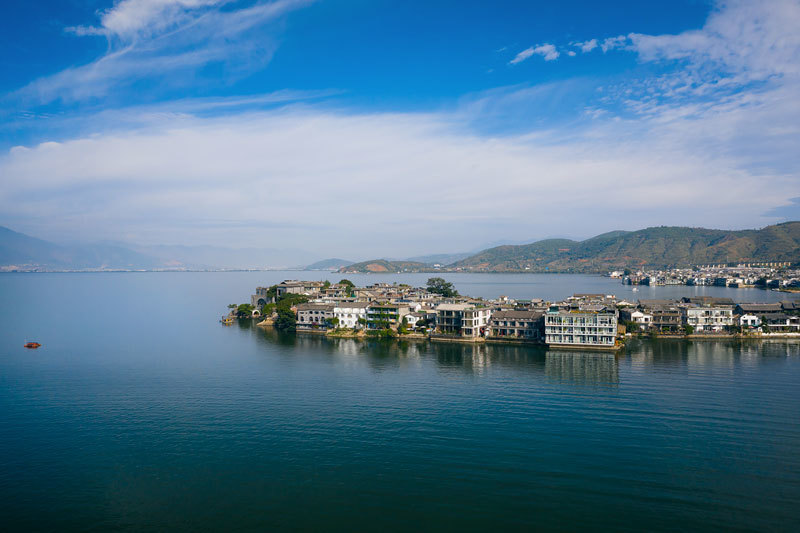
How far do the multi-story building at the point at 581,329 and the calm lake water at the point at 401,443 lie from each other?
2.20 meters

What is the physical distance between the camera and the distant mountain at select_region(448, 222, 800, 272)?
126m

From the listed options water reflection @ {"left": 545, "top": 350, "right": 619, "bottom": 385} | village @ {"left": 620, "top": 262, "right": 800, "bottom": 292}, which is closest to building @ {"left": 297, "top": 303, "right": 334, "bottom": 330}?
water reflection @ {"left": 545, "top": 350, "right": 619, "bottom": 385}

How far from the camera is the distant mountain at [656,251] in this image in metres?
126

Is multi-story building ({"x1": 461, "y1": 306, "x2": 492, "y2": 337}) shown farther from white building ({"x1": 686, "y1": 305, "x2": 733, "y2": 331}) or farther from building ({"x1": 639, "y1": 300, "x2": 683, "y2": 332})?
white building ({"x1": 686, "y1": 305, "x2": 733, "y2": 331})

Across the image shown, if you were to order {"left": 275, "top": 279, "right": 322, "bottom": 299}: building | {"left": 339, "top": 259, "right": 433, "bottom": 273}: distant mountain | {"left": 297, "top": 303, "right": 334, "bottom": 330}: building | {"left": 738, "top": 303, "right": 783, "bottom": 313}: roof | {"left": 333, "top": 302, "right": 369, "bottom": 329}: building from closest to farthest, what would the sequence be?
{"left": 738, "top": 303, "right": 783, "bottom": 313}: roof → {"left": 333, "top": 302, "right": 369, "bottom": 329}: building → {"left": 297, "top": 303, "right": 334, "bottom": 330}: building → {"left": 275, "top": 279, "right": 322, "bottom": 299}: building → {"left": 339, "top": 259, "right": 433, "bottom": 273}: distant mountain

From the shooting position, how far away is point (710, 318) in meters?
29.5

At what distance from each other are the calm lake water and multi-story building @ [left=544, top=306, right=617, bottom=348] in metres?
2.20

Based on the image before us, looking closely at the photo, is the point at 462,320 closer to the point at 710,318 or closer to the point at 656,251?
the point at 710,318

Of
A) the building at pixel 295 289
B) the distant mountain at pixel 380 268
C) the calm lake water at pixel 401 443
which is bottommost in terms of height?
the calm lake water at pixel 401 443

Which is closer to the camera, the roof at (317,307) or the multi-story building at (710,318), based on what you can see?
the multi-story building at (710,318)

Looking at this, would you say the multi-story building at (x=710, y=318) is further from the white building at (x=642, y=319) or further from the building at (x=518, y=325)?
the building at (x=518, y=325)

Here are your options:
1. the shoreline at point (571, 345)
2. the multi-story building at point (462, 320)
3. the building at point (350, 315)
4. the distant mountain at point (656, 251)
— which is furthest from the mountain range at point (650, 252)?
the building at point (350, 315)

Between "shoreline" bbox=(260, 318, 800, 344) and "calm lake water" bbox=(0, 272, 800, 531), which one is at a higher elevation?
"shoreline" bbox=(260, 318, 800, 344)

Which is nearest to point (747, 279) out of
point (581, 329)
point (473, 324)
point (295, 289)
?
point (581, 329)
